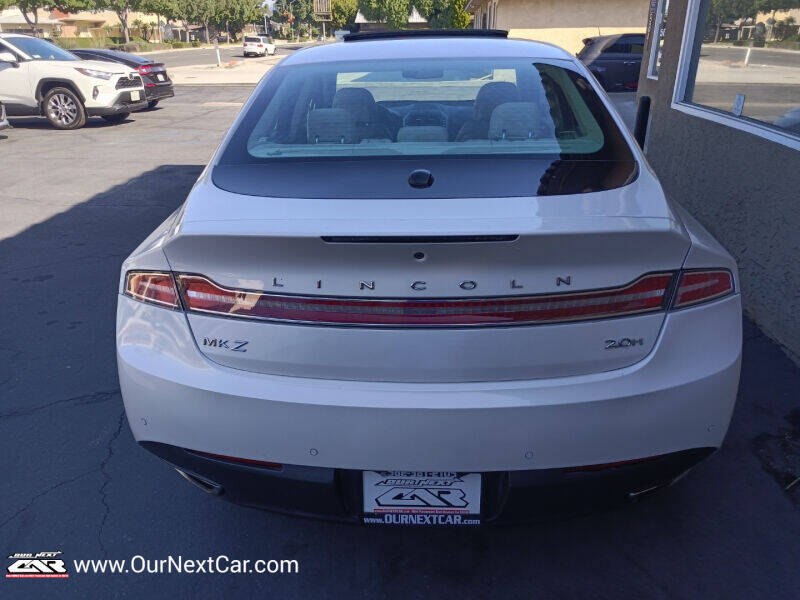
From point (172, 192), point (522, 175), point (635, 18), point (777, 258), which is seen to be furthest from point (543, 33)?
point (522, 175)

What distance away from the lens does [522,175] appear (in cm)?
213

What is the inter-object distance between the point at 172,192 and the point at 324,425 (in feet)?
22.1

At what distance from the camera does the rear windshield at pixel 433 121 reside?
7.74 ft

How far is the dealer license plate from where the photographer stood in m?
1.96

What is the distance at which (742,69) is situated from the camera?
5520 millimetres

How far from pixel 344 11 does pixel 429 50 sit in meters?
102

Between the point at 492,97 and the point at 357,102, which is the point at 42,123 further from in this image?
the point at 492,97

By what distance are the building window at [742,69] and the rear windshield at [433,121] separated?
1.96m

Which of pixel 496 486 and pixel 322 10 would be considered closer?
pixel 496 486

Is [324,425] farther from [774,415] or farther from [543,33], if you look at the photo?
[543,33]

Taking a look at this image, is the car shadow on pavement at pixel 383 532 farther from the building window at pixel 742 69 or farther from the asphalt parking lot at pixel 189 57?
the asphalt parking lot at pixel 189 57

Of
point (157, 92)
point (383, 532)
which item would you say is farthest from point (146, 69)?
point (383, 532)

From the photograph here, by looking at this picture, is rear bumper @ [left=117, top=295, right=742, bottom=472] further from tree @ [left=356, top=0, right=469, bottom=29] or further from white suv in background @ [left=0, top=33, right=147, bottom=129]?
tree @ [left=356, top=0, right=469, bottom=29]

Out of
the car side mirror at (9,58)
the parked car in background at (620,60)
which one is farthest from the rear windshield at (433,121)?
the parked car in background at (620,60)
